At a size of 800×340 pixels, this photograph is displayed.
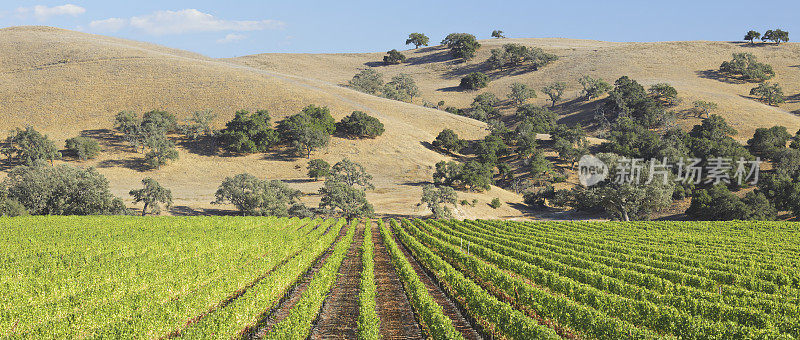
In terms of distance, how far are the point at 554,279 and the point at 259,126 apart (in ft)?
272

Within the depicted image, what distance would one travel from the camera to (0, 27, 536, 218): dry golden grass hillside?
7812 cm

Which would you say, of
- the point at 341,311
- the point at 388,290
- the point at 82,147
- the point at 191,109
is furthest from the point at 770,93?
the point at 82,147

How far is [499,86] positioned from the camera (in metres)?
160

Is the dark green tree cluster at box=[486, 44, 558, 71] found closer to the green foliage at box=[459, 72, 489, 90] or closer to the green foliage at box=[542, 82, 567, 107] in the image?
the green foliage at box=[459, 72, 489, 90]

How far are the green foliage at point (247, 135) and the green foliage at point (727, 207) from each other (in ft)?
256

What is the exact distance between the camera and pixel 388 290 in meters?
24.1

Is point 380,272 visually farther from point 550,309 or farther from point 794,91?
point 794,91

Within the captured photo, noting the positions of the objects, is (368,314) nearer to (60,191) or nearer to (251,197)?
(251,197)

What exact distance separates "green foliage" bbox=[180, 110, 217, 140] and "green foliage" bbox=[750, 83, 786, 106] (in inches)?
5522

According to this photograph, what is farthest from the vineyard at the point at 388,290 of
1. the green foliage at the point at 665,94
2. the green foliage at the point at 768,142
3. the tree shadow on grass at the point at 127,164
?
the green foliage at the point at 665,94

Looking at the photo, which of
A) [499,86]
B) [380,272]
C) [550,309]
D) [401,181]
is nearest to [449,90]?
[499,86]

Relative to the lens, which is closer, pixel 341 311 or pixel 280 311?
pixel 280 311

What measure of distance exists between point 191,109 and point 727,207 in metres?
108

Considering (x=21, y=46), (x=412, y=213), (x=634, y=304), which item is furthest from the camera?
(x=21, y=46)
